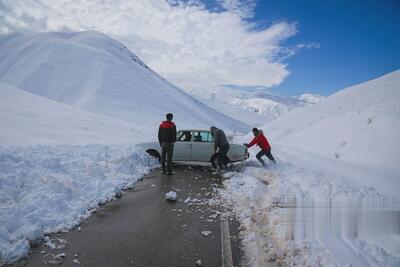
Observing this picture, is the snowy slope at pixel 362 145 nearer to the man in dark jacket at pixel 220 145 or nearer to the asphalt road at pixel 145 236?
the man in dark jacket at pixel 220 145

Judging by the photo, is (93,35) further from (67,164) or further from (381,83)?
(67,164)

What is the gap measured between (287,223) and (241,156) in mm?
6365

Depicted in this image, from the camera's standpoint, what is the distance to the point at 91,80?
96.1 metres

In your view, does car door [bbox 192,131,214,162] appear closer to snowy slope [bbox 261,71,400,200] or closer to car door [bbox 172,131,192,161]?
car door [bbox 172,131,192,161]

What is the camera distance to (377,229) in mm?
5125

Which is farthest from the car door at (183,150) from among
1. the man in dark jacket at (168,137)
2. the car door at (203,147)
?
the man in dark jacket at (168,137)

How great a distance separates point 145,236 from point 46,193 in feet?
8.13

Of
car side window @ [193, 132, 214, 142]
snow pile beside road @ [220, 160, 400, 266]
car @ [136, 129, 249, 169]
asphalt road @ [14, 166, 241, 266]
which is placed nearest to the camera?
snow pile beside road @ [220, 160, 400, 266]

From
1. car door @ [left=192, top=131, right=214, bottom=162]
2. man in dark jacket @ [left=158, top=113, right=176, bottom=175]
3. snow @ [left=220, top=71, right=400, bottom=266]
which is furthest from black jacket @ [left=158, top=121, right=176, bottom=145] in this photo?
snow @ [left=220, top=71, right=400, bottom=266]

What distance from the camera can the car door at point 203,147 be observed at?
11.9m

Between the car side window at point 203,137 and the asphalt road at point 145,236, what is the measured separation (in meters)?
4.35

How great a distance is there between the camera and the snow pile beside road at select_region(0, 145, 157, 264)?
475cm

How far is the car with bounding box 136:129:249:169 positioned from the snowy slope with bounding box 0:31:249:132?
5602 centimetres

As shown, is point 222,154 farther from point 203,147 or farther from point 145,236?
point 145,236
